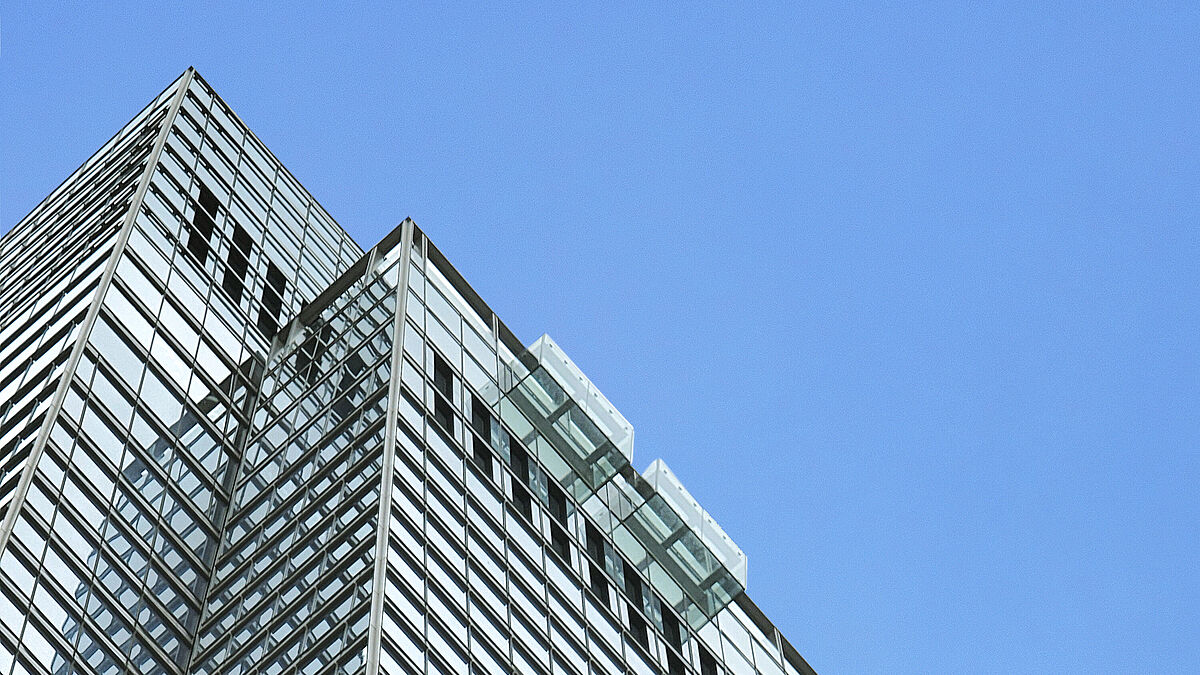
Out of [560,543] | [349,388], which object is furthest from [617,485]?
[349,388]

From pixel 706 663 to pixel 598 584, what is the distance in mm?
4769

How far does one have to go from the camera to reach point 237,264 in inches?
2014

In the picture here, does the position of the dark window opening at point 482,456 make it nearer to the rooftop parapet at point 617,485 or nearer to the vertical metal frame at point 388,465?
the rooftop parapet at point 617,485

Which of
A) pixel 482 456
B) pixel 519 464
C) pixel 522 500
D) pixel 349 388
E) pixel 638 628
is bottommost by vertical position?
pixel 638 628

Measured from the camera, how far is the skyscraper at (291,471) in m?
35.5

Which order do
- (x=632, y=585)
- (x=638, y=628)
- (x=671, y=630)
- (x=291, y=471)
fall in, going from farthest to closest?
1. (x=671, y=630)
2. (x=632, y=585)
3. (x=638, y=628)
4. (x=291, y=471)

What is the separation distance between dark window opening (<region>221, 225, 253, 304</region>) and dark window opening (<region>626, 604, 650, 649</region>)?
12.8 metres

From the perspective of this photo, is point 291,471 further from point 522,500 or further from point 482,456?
point 522,500

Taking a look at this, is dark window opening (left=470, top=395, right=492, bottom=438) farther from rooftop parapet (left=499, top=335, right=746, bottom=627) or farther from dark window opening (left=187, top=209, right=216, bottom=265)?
dark window opening (left=187, top=209, right=216, bottom=265)

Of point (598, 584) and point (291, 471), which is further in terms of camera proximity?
point (598, 584)

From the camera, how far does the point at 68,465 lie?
37.1 m

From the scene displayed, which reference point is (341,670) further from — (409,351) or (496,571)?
(409,351)

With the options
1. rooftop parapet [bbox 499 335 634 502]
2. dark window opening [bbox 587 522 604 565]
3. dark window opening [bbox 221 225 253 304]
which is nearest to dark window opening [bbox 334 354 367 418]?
rooftop parapet [bbox 499 335 634 502]

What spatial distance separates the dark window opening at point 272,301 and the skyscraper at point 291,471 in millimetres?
105
